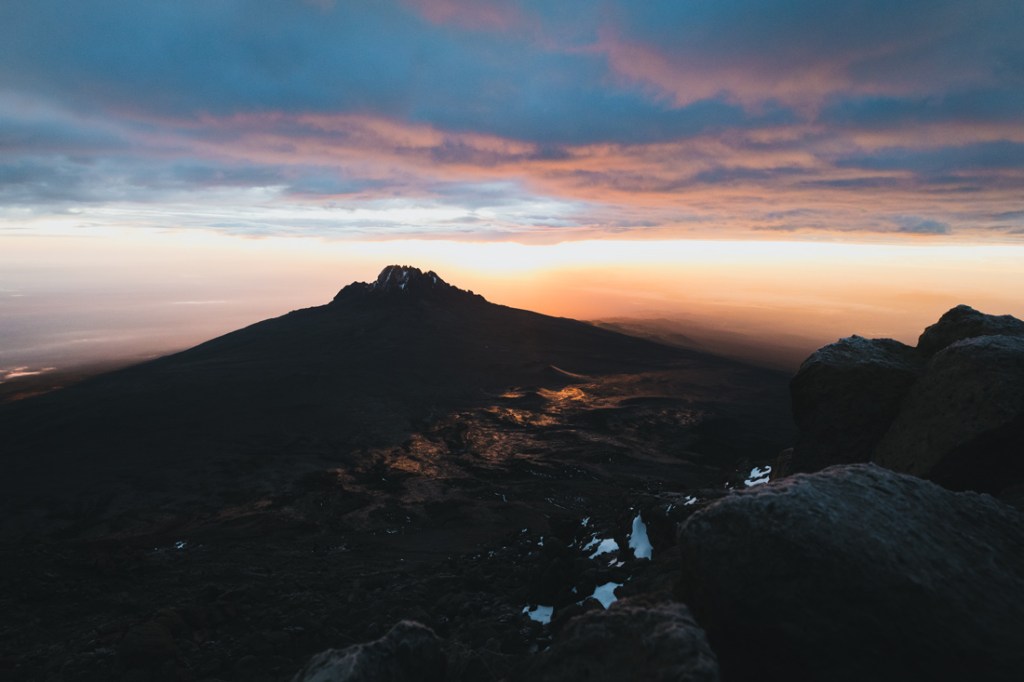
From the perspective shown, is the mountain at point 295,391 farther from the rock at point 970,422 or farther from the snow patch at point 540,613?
the rock at point 970,422

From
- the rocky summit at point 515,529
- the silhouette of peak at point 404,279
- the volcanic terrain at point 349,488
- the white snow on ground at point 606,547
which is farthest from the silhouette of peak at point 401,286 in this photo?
the white snow on ground at point 606,547

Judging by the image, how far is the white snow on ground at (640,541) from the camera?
10.4 meters

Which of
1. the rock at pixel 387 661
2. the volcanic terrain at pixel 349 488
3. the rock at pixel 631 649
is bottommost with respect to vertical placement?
the volcanic terrain at pixel 349 488

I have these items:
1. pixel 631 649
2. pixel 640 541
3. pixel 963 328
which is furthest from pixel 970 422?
pixel 631 649

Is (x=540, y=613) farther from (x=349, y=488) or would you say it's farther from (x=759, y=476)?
(x=349, y=488)

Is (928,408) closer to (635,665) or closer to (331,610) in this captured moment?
(635,665)

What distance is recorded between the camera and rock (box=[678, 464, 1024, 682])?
392cm

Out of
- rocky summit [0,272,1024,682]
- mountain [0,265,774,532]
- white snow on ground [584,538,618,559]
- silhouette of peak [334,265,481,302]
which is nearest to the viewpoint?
rocky summit [0,272,1024,682]

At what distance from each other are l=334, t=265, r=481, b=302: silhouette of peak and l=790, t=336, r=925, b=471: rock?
61148mm

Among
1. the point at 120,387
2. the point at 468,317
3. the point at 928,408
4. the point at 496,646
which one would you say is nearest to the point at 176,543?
the point at 496,646

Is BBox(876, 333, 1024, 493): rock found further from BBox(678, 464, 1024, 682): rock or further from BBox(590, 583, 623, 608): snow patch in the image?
BBox(590, 583, 623, 608): snow patch

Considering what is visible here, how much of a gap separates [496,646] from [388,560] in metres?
9.80

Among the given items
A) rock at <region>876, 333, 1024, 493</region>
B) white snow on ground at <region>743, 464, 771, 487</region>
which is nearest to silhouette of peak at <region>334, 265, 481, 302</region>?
white snow on ground at <region>743, 464, 771, 487</region>

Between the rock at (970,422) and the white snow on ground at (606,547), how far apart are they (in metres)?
5.55
